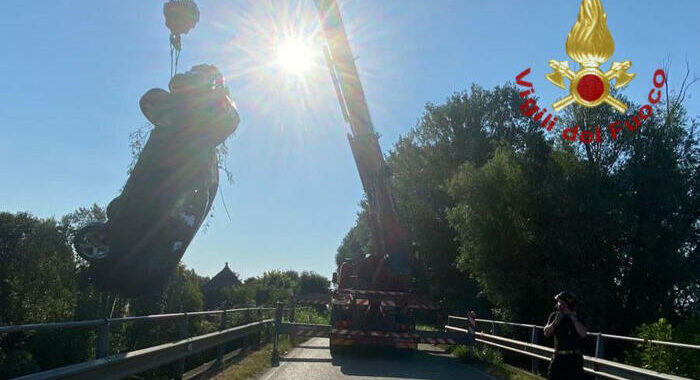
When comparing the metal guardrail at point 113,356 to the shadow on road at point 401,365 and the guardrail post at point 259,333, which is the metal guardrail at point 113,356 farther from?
the guardrail post at point 259,333

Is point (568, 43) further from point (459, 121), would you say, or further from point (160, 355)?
point (459, 121)

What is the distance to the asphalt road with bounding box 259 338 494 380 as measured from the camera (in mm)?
11812

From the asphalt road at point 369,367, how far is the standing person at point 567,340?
16.3 feet

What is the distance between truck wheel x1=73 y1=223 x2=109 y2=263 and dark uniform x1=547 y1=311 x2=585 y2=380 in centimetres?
531

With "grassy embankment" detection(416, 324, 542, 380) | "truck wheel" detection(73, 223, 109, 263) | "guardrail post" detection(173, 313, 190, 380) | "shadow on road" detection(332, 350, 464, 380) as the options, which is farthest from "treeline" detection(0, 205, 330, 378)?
"grassy embankment" detection(416, 324, 542, 380)

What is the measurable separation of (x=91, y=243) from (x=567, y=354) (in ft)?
18.1

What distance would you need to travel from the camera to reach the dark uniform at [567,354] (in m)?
7.15

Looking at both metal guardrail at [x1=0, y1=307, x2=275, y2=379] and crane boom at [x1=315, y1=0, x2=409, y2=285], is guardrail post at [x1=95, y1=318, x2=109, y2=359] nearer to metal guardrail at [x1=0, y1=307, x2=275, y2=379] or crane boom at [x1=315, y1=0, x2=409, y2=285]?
metal guardrail at [x1=0, y1=307, x2=275, y2=379]

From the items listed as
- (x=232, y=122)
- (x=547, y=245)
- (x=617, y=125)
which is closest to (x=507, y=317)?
(x=547, y=245)

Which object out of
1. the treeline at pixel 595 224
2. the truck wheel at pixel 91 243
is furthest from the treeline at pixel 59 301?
the treeline at pixel 595 224

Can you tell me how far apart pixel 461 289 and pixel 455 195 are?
31.6 ft

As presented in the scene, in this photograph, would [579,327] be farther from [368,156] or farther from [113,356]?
[368,156]

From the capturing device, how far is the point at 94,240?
4887 mm

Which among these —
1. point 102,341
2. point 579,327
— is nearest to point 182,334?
point 102,341
